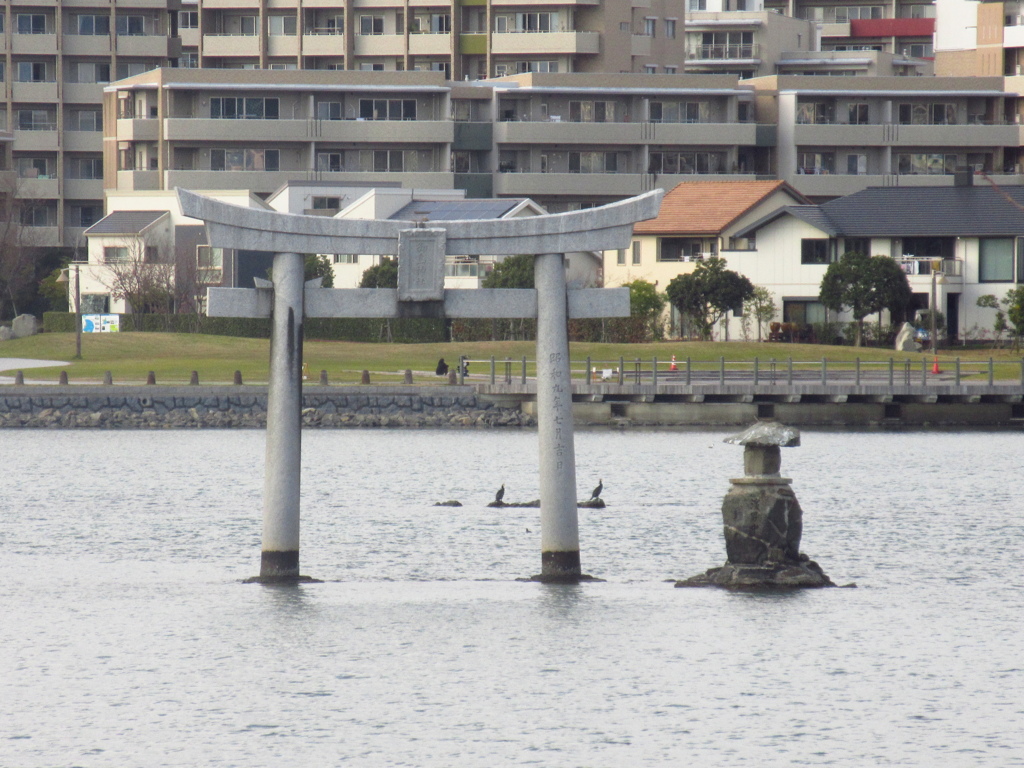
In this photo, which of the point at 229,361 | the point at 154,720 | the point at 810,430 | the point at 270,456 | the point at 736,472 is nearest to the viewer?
the point at 154,720

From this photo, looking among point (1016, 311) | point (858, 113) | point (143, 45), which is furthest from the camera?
point (143, 45)

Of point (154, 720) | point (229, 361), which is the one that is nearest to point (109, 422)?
point (229, 361)

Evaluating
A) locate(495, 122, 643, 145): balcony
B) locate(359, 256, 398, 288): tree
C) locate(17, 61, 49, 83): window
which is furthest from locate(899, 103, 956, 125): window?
locate(17, 61, 49, 83): window

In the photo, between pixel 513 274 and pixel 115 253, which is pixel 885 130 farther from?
pixel 115 253

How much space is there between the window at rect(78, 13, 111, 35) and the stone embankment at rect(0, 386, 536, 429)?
52.7 m

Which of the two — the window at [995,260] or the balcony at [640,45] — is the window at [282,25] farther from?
the window at [995,260]

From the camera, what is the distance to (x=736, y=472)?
46281mm

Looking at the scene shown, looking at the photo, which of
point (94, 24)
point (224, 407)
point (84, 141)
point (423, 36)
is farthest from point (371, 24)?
point (224, 407)

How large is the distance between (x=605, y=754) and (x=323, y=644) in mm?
5841

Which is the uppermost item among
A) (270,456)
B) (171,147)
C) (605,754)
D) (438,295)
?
(171,147)

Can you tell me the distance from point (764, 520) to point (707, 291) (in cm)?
5462

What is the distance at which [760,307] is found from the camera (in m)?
78.1

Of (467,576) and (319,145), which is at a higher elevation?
(319,145)

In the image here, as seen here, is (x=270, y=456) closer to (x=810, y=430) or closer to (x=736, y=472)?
(x=736, y=472)
